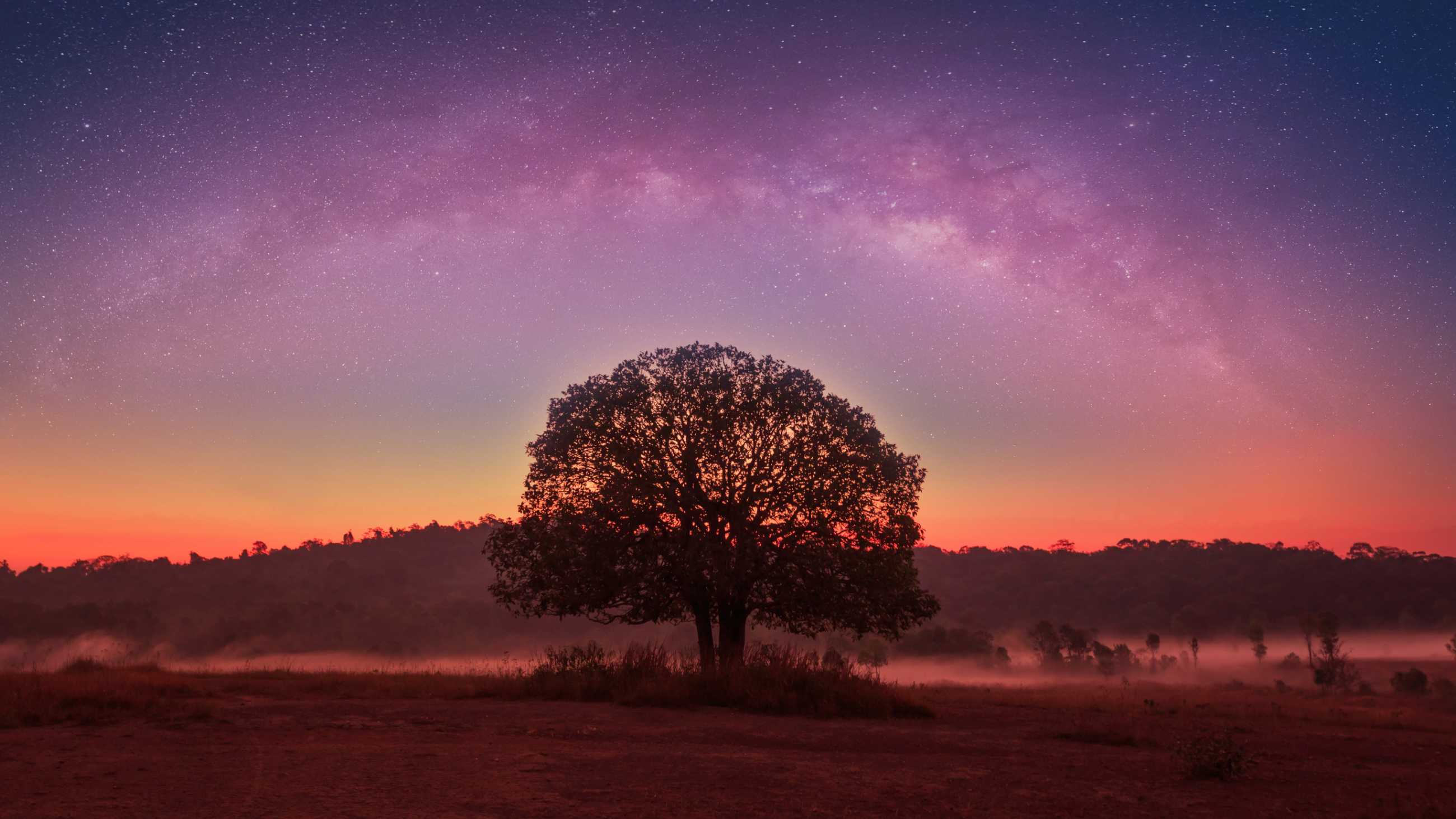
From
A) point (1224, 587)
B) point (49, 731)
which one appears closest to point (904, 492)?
point (49, 731)

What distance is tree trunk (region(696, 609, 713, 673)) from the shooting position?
2270 centimetres

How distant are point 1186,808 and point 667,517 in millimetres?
17343

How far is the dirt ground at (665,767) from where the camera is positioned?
854cm

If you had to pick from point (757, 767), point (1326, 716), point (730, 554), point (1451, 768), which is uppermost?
point (730, 554)

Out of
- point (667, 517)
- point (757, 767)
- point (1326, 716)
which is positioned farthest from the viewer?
point (667, 517)

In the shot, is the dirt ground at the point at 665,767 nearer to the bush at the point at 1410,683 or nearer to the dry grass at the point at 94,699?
the dry grass at the point at 94,699

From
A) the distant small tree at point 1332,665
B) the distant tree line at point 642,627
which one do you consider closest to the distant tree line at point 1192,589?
the distant tree line at point 642,627

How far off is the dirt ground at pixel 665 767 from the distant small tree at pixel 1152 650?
127 meters

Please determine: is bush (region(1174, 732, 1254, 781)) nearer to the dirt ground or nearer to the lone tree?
the dirt ground

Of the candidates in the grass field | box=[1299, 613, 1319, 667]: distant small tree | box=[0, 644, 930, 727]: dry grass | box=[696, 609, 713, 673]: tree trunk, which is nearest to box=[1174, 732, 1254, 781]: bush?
the grass field

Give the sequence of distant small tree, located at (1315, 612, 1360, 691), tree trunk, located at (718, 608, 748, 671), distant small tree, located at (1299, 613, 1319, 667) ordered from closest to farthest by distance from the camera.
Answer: tree trunk, located at (718, 608, 748, 671)
distant small tree, located at (1315, 612, 1360, 691)
distant small tree, located at (1299, 613, 1319, 667)

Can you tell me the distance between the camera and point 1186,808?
8.91 metres

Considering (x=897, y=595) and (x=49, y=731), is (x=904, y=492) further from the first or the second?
(x=49, y=731)

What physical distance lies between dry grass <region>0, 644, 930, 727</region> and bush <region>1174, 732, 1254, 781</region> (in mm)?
6729
